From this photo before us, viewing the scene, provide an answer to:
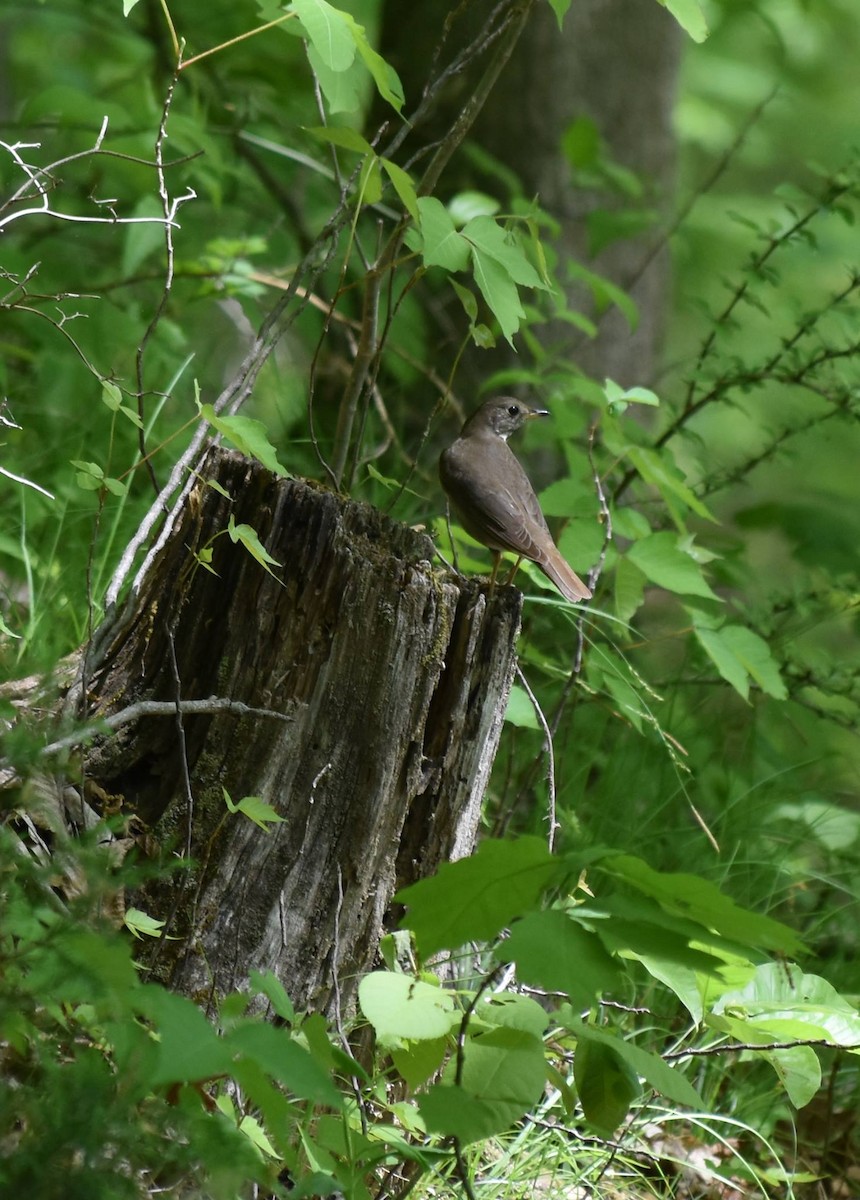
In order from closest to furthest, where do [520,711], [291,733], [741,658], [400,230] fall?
[291,733], [400,230], [520,711], [741,658]

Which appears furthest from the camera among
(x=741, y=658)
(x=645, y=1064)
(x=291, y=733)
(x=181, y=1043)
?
(x=741, y=658)

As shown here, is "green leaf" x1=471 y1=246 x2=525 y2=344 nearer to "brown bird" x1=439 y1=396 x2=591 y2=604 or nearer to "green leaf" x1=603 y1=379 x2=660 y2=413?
"green leaf" x1=603 y1=379 x2=660 y2=413

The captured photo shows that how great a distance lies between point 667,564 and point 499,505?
1.77ft

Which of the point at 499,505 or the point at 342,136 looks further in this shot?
the point at 499,505

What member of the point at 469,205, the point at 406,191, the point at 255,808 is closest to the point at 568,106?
the point at 469,205

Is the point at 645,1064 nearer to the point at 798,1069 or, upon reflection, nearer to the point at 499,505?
Result: the point at 798,1069

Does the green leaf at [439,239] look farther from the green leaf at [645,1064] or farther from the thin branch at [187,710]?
Result: the green leaf at [645,1064]

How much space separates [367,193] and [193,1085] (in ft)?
6.48

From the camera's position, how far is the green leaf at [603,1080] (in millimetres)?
2100

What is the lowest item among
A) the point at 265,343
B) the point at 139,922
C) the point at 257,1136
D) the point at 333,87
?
the point at 257,1136

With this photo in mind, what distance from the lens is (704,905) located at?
5.44 feet

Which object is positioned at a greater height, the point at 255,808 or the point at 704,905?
the point at 704,905

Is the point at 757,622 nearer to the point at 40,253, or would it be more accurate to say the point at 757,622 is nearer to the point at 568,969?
the point at 568,969

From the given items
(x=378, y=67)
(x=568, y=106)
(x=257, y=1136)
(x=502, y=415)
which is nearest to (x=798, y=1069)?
(x=257, y=1136)
